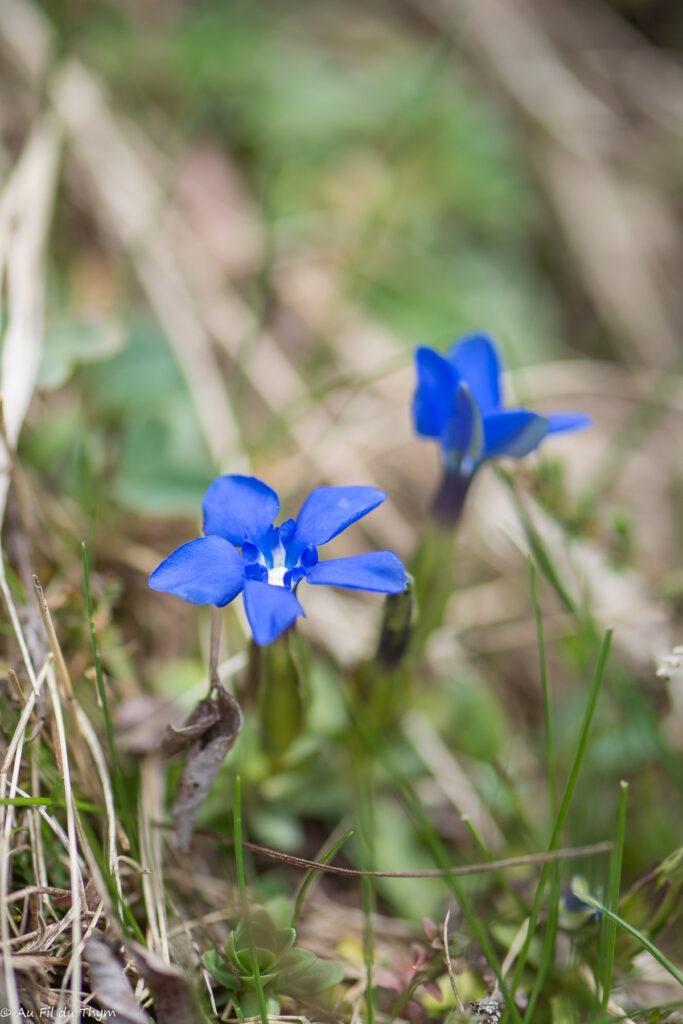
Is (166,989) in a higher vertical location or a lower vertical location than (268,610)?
lower

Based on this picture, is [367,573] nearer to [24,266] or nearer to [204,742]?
[204,742]

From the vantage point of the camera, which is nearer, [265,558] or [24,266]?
[265,558]

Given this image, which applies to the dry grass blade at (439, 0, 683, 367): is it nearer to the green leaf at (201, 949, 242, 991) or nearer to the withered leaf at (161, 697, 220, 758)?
the withered leaf at (161, 697, 220, 758)

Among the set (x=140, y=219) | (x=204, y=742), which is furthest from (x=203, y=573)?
(x=140, y=219)

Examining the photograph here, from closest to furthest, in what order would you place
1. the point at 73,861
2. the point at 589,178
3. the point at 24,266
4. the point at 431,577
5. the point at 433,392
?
1. the point at 73,861
2. the point at 433,392
3. the point at 431,577
4. the point at 24,266
5. the point at 589,178

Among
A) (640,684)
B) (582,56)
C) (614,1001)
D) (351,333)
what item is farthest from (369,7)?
(614,1001)

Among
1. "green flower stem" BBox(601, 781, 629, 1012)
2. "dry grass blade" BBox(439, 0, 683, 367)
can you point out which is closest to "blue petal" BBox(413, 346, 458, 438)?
"green flower stem" BBox(601, 781, 629, 1012)

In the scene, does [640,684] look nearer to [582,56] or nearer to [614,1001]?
[614,1001]
